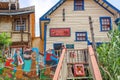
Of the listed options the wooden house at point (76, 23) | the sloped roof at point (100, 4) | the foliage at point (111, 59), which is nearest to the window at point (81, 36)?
the wooden house at point (76, 23)

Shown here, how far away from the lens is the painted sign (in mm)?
25836

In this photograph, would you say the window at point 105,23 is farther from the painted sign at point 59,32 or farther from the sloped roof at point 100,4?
the painted sign at point 59,32

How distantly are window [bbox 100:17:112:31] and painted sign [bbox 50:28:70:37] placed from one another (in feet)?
9.70

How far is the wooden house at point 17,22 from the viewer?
2895 cm

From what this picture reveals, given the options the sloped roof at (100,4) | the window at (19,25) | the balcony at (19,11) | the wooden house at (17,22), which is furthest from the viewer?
the window at (19,25)

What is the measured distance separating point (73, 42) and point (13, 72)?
7.82 meters

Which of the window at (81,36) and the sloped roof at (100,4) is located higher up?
the sloped roof at (100,4)

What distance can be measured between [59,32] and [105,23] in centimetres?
403

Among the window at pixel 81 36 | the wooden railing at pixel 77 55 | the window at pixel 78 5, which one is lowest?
the wooden railing at pixel 77 55

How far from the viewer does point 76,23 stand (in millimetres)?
26500

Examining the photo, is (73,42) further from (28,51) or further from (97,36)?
(28,51)

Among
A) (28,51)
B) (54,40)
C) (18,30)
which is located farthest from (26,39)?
(28,51)

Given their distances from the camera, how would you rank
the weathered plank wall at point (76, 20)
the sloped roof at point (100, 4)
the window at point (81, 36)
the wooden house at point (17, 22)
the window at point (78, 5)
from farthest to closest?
the wooden house at point (17, 22) → the window at point (78, 5) → the window at point (81, 36) → the weathered plank wall at point (76, 20) → the sloped roof at point (100, 4)

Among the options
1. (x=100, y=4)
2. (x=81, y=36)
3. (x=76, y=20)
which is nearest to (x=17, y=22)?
(x=76, y=20)
